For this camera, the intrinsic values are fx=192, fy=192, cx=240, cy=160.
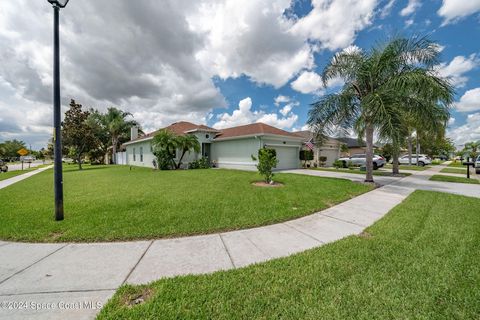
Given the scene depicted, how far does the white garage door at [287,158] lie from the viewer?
1812cm

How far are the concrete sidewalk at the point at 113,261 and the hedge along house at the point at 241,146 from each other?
12396 millimetres

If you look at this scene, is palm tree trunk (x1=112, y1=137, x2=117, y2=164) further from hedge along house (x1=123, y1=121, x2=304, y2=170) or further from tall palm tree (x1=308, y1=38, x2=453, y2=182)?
tall palm tree (x1=308, y1=38, x2=453, y2=182)

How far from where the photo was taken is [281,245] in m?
3.60

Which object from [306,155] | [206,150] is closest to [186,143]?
[206,150]

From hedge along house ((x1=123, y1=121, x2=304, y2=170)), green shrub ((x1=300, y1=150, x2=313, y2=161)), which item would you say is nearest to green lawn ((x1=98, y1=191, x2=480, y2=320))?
hedge along house ((x1=123, y1=121, x2=304, y2=170))

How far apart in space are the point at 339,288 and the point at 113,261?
10.9ft

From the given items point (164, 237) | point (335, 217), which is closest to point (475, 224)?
point (335, 217)

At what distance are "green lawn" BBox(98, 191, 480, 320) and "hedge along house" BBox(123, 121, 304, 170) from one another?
43.1ft

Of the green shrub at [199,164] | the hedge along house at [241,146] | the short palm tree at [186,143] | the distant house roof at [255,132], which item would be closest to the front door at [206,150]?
the hedge along house at [241,146]

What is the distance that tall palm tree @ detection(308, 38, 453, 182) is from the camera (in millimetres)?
8406

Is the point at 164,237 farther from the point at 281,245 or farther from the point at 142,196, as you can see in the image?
the point at 142,196

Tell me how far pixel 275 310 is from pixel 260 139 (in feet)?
47.8

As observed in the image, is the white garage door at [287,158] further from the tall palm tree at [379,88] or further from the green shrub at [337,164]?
the tall palm tree at [379,88]

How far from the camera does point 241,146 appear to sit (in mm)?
17672
